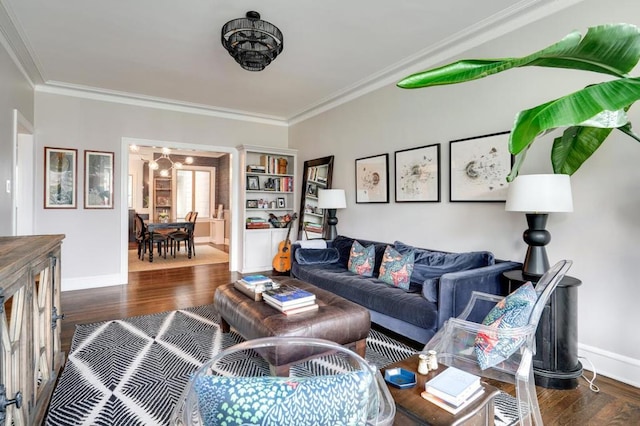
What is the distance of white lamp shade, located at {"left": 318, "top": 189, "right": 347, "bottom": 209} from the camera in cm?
454

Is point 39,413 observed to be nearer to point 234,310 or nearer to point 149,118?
point 234,310

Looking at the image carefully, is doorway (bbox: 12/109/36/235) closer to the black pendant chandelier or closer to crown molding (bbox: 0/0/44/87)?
crown molding (bbox: 0/0/44/87)

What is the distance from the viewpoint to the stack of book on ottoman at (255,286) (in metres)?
2.57

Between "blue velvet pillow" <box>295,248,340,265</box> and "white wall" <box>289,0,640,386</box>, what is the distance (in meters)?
0.58

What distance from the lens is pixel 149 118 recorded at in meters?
5.12

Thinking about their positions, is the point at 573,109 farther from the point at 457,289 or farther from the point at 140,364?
the point at 140,364

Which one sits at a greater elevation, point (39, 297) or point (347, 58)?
point (347, 58)

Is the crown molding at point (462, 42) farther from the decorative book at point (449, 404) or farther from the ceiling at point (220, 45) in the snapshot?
the decorative book at point (449, 404)

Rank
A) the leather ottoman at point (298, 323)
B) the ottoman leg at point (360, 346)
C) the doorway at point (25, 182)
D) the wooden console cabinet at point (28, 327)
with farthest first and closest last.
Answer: the doorway at point (25, 182) → the ottoman leg at point (360, 346) → the leather ottoman at point (298, 323) → the wooden console cabinet at point (28, 327)

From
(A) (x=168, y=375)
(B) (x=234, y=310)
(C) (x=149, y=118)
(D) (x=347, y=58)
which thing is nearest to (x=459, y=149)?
(D) (x=347, y=58)

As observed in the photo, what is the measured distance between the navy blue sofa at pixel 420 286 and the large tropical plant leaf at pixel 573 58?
168 cm

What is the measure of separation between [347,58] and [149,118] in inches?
129

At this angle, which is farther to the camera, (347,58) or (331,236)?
(331,236)

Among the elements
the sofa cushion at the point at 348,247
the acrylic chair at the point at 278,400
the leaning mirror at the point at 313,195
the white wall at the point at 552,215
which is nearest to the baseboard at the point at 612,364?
the white wall at the point at 552,215
